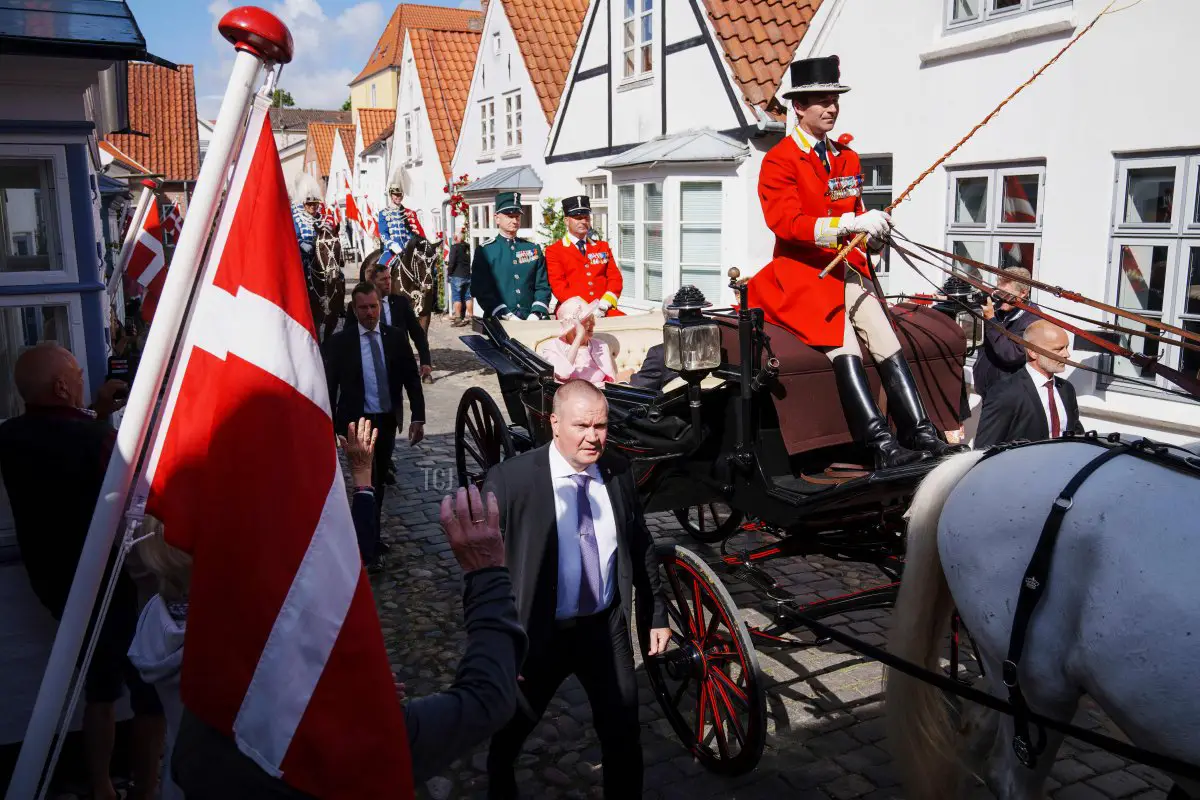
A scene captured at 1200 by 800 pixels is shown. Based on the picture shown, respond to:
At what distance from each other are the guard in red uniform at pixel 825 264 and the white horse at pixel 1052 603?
0.86m

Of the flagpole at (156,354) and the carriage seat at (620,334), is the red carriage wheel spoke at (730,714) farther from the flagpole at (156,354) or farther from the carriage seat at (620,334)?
the carriage seat at (620,334)

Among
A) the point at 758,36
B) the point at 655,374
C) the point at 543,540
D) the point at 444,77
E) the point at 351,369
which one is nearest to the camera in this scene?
the point at 543,540

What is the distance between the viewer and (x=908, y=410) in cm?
438

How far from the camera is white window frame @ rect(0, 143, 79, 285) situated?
12.1 feet

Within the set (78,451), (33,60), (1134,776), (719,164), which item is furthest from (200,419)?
(719,164)

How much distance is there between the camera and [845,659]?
198 inches

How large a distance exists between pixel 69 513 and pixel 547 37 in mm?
19337

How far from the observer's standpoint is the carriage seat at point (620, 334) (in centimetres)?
673

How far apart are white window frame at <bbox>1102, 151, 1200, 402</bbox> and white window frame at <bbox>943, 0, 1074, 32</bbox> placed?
155 cm

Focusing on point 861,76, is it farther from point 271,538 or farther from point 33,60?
point 271,538

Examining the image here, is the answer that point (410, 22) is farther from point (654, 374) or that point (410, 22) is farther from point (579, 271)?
point (654, 374)

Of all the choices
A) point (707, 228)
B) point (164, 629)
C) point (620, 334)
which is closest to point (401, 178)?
point (707, 228)

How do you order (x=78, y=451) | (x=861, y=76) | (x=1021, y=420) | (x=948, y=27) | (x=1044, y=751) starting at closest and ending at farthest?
(x=1044, y=751) < (x=78, y=451) < (x=1021, y=420) < (x=948, y=27) < (x=861, y=76)

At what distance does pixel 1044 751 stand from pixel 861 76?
310 inches
